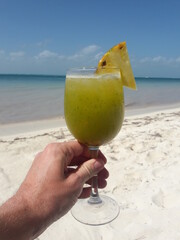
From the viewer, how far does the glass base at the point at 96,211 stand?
187 centimetres

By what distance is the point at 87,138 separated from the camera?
1.53m

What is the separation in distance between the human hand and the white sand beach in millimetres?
576

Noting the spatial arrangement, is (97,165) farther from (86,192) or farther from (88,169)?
(86,192)

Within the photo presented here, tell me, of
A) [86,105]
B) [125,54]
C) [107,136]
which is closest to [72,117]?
[86,105]

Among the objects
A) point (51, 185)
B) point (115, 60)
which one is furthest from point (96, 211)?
point (115, 60)

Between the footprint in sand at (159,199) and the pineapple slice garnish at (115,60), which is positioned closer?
the pineapple slice garnish at (115,60)

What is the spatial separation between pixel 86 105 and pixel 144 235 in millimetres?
970

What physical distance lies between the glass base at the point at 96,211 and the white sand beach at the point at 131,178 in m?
0.04

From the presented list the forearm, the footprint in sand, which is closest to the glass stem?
the footprint in sand

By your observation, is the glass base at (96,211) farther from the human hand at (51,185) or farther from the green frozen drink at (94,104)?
the green frozen drink at (94,104)

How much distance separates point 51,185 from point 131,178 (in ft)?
4.61

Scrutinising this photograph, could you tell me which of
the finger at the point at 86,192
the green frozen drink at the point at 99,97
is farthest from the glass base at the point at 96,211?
the green frozen drink at the point at 99,97

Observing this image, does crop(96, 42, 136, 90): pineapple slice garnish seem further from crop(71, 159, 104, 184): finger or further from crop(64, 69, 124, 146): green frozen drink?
crop(71, 159, 104, 184): finger

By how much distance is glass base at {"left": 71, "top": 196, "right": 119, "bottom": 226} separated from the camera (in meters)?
1.87
